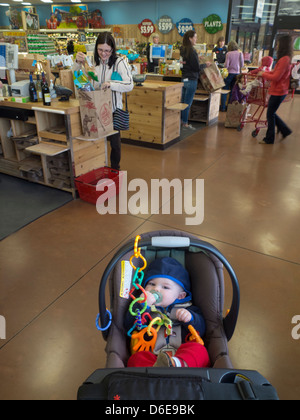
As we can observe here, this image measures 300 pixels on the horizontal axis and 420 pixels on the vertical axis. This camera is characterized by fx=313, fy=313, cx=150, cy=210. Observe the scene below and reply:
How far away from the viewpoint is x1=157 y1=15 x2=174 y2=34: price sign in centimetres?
1448

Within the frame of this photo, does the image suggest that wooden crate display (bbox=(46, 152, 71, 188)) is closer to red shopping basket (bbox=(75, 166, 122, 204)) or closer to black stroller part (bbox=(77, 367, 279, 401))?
red shopping basket (bbox=(75, 166, 122, 204))

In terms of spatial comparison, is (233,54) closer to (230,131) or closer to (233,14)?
(230,131)

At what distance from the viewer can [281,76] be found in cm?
511

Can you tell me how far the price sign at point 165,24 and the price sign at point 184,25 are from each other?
0.36 m

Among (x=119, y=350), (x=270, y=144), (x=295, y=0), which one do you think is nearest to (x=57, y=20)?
(x=295, y=0)

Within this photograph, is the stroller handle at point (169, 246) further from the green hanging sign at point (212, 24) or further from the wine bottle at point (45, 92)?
the green hanging sign at point (212, 24)

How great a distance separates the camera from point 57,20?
595 inches

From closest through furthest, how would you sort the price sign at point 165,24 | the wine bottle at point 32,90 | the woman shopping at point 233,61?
the wine bottle at point 32,90
the woman shopping at point 233,61
the price sign at point 165,24

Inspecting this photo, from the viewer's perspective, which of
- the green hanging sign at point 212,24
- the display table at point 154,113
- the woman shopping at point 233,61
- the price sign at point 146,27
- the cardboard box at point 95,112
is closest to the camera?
the cardboard box at point 95,112

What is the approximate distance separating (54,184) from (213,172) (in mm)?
2225

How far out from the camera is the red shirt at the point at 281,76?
198 inches

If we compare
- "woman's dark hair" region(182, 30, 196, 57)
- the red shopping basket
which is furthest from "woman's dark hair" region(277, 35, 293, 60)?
the red shopping basket

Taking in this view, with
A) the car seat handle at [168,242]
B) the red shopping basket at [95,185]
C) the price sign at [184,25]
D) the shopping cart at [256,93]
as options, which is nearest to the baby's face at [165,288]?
the car seat handle at [168,242]

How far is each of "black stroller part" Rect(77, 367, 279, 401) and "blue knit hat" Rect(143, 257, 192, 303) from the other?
539 millimetres
